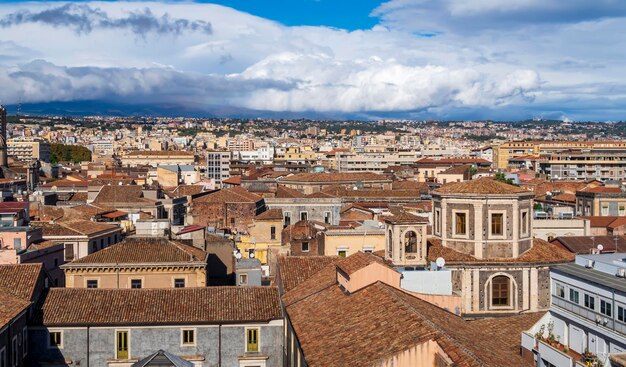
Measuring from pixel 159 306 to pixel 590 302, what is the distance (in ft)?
50.7

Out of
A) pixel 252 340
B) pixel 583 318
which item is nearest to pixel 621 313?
pixel 583 318

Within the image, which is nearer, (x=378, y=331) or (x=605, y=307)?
(x=378, y=331)

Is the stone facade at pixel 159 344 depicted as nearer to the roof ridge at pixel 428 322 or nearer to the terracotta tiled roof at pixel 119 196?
the roof ridge at pixel 428 322

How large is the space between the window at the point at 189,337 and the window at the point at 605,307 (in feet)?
47.8

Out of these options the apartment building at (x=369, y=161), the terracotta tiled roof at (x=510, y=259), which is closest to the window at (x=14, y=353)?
the terracotta tiled roof at (x=510, y=259)

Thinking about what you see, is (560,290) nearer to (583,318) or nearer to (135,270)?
(583,318)

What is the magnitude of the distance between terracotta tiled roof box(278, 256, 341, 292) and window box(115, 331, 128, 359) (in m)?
5.91

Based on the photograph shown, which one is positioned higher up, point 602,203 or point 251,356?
point 602,203

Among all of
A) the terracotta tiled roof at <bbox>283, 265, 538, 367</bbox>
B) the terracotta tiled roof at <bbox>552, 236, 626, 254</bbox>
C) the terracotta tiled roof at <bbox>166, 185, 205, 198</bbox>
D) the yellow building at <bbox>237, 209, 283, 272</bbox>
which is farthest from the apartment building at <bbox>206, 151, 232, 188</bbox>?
the terracotta tiled roof at <bbox>283, 265, 538, 367</bbox>

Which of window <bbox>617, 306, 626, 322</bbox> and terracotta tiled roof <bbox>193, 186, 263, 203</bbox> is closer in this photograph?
window <bbox>617, 306, 626, 322</bbox>

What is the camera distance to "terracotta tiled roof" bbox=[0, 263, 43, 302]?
2939 cm

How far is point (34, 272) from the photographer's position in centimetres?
3083

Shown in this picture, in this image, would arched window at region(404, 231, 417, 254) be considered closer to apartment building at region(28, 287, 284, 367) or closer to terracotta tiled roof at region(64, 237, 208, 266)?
apartment building at region(28, 287, 284, 367)

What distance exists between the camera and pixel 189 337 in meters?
30.6
